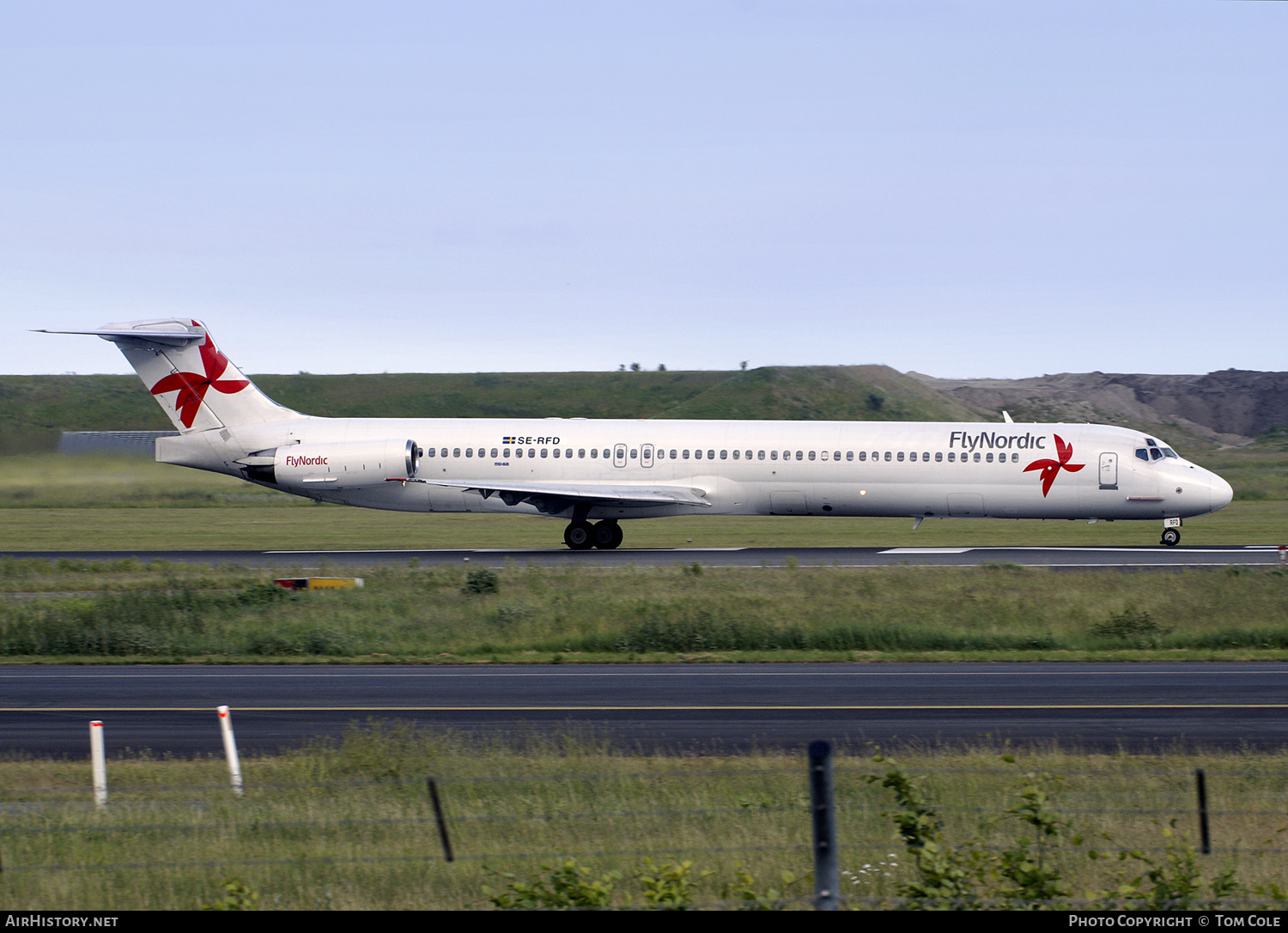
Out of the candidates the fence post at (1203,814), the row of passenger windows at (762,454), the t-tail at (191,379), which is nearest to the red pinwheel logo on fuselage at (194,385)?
the t-tail at (191,379)

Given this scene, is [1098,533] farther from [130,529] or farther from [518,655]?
[130,529]

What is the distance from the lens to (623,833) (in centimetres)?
921

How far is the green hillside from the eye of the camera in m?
117

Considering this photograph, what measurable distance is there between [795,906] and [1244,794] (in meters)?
→ 5.42

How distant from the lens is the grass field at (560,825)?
26.0ft

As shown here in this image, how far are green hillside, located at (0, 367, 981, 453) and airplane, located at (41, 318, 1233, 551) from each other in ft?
257

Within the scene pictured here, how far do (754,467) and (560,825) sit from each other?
2578 cm

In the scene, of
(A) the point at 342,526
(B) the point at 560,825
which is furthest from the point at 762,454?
(B) the point at 560,825

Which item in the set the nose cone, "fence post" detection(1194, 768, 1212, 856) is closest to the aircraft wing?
the nose cone

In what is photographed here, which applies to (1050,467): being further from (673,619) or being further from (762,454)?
(673,619)

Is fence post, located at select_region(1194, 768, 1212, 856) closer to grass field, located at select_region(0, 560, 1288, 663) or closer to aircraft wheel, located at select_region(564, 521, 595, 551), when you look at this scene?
grass field, located at select_region(0, 560, 1288, 663)

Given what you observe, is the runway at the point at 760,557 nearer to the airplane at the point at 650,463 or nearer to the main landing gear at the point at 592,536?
the main landing gear at the point at 592,536

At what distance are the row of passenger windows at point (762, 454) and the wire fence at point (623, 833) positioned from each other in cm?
2225

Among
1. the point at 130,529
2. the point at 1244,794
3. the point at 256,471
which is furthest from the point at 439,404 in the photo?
the point at 1244,794
